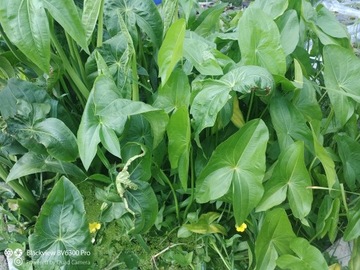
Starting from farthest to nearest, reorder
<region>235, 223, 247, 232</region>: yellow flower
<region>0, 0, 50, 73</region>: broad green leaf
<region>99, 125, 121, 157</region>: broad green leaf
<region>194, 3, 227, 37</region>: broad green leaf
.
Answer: <region>194, 3, 227, 37</region>: broad green leaf → <region>235, 223, 247, 232</region>: yellow flower → <region>99, 125, 121, 157</region>: broad green leaf → <region>0, 0, 50, 73</region>: broad green leaf

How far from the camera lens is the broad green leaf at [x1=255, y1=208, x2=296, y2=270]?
0.87 meters

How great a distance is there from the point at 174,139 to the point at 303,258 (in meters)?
0.32

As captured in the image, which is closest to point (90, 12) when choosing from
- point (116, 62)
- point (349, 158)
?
point (116, 62)

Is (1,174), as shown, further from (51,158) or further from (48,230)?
(48,230)

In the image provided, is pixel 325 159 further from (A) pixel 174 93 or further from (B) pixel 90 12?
(B) pixel 90 12

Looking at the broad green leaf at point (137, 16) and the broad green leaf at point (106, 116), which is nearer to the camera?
the broad green leaf at point (106, 116)

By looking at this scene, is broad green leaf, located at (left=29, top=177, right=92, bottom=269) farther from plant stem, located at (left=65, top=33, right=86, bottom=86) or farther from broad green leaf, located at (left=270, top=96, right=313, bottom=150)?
broad green leaf, located at (left=270, top=96, right=313, bottom=150)

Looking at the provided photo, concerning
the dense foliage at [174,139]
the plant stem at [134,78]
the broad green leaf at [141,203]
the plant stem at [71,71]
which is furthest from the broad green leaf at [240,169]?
the plant stem at [71,71]

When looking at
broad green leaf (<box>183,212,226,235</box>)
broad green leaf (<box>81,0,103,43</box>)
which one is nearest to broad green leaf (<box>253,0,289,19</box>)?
broad green leaf (<box>81,0,103,43</box>)

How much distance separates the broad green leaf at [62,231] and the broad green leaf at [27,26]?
249mm

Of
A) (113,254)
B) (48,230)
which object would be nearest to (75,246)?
(48,230)

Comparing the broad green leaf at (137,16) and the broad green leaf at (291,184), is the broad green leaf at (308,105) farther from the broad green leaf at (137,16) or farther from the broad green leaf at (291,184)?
the broad green leaf at (137,16)

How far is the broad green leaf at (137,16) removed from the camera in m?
0.99

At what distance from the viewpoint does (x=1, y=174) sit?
1068 mm
